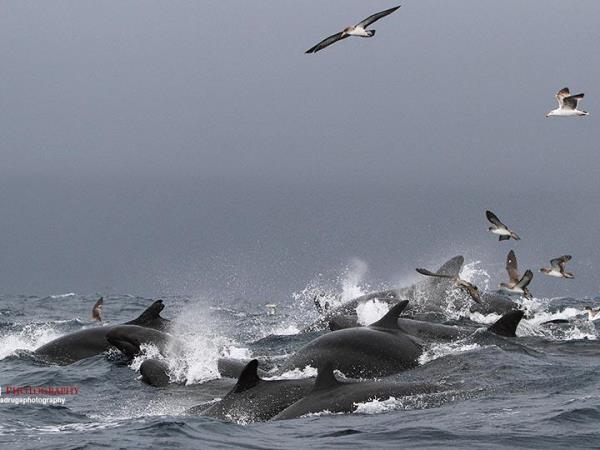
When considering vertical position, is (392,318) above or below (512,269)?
below

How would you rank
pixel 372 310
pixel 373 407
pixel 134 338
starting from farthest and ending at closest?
1. pixel 372 310
2. pixel 134 338
3. pixel 373 407

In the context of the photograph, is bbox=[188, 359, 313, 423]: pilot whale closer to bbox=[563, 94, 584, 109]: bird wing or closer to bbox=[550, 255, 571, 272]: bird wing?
bbox=[563, 94, 584, 109]: bird wing

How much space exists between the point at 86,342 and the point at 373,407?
10584mm

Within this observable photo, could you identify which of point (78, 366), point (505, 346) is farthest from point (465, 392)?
point (78, 366)

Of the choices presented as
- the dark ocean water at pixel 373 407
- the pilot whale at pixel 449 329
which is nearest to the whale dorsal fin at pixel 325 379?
the dark ocean water at pixel 373 407

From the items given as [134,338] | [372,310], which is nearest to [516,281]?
[372,310]

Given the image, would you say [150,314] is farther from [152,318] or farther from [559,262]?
[559,262]

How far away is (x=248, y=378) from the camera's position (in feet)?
47.5

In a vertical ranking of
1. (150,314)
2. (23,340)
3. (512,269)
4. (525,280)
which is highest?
(512,269)

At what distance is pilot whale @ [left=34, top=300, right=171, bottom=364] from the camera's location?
22.0 meters

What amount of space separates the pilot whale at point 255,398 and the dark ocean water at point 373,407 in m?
0.40

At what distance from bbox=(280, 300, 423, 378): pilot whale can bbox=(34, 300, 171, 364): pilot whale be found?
4.99 m

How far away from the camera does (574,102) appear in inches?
917

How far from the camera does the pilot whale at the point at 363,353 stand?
55.4ft
